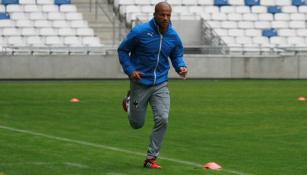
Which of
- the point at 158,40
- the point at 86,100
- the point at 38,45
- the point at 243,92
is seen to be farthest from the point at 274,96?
the point at 158,40

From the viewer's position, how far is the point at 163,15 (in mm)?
11984

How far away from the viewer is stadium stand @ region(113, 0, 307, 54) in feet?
136

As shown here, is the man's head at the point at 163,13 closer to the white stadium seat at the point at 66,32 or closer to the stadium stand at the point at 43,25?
the stadium stand at the point at 43,25

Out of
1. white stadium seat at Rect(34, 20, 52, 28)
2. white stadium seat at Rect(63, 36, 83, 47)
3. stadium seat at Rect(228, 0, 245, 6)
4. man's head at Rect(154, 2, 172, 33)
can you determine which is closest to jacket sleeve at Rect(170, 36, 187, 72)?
man's head at Rect(154, 2, 172, 33)

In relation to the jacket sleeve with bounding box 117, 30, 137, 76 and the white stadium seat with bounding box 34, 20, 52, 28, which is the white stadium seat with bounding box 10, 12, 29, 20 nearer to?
the white stadium seat with bounding box 34, 20, 52, 28

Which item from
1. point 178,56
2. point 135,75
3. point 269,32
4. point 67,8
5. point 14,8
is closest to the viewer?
point 135,75

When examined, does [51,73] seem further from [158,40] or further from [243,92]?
[158,40]

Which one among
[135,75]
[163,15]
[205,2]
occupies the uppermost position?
[163,15]

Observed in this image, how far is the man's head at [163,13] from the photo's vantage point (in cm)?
1194

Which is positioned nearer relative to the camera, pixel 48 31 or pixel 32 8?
pixel 48 31

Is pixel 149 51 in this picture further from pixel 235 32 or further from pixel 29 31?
pixel 235 32

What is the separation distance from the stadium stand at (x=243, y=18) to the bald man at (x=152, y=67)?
90.0 feet

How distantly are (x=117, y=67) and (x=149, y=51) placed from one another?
2410 centimetres

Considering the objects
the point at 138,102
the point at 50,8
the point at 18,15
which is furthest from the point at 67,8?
the point at 138,102
